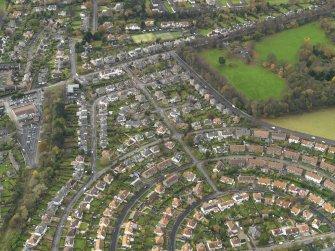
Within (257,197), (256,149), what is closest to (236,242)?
(257,197)

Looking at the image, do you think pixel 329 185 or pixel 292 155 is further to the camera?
pixel 292 155

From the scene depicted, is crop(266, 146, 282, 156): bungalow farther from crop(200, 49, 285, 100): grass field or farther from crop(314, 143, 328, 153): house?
crop(200, 49, 285, 100): grass field

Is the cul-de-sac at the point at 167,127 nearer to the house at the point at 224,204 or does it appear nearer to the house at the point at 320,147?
the house at the point at 224,204

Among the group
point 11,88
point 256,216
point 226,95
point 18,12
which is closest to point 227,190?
point 256,216

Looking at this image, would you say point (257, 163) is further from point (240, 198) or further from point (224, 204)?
point (224, 204)

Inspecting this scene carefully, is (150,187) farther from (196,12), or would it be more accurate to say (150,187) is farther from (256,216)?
(196,12)

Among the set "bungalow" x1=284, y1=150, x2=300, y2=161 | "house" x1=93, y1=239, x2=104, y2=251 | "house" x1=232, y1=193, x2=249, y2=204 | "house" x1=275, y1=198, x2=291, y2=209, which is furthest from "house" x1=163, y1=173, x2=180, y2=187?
"bungalow" x1=284, y1=150, x2=300, y2=161
